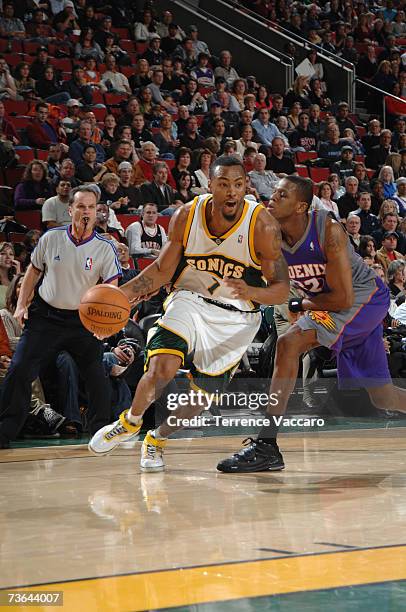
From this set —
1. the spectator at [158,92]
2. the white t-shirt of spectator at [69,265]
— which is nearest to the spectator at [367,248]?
the spectator at [158,92]

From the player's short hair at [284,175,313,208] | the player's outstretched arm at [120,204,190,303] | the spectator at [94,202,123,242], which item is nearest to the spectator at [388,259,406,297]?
the spectator at [94,202,123,242]

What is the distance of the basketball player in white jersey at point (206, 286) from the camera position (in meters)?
5.09

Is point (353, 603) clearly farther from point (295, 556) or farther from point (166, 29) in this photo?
point (166, 29)

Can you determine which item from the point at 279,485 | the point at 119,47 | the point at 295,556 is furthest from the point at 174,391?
the point at 119,47

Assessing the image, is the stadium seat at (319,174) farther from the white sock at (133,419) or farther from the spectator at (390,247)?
the white sock at (133,419)

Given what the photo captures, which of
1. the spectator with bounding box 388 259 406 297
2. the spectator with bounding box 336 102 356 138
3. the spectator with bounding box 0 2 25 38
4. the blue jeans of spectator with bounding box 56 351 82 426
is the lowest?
the blue jeans of spectator with bounding box 56 351 82 426

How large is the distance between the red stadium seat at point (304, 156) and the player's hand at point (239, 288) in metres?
9.75

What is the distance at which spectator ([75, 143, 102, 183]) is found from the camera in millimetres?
10680

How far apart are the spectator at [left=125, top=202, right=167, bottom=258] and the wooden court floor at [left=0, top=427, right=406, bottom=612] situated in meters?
4.22

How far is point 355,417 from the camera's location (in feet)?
28.9

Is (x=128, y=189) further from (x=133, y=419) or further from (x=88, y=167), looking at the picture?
(x=133, y=419)

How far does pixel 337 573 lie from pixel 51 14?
12720 mm

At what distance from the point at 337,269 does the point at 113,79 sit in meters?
8.71

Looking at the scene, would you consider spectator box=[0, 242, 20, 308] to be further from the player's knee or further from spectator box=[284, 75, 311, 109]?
spectator box=[284, 75, 311, 109]
